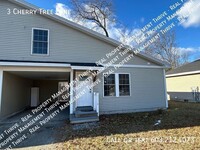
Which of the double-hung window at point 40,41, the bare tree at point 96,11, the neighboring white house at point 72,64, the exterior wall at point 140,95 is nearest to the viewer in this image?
the neighboring white house at point 72,64

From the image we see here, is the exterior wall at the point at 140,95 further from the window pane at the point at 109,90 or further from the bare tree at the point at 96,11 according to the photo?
the bare tree at the point at 96,11

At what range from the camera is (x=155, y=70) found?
10.0 m

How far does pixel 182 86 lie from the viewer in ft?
52.1

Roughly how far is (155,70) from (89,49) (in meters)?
4.80

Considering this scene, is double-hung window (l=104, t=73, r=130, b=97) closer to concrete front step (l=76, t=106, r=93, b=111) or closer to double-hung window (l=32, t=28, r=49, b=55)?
concrete front step (l=76, t=106, r=93, b=111)

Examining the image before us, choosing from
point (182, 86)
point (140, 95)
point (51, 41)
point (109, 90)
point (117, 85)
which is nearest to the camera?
point (51, 41)

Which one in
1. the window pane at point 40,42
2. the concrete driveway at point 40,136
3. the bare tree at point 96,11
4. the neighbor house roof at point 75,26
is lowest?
the concrete driveway at point 40,136

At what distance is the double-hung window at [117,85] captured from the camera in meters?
9.02

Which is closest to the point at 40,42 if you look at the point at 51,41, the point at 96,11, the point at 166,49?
the point at 51,41

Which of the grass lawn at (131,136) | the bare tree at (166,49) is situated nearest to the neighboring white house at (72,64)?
the grass lawn at (131,136)

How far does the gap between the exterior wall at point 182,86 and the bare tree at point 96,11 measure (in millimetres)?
10705

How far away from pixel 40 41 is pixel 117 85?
5245 mm

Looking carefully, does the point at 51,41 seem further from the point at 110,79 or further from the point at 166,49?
the point at 166,49

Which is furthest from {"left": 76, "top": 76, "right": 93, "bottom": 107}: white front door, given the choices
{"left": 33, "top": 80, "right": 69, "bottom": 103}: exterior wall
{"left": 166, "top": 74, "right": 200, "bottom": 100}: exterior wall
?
{"left": 166, "top": 74, "right": 200, "bottom": 100}: exterior wall
